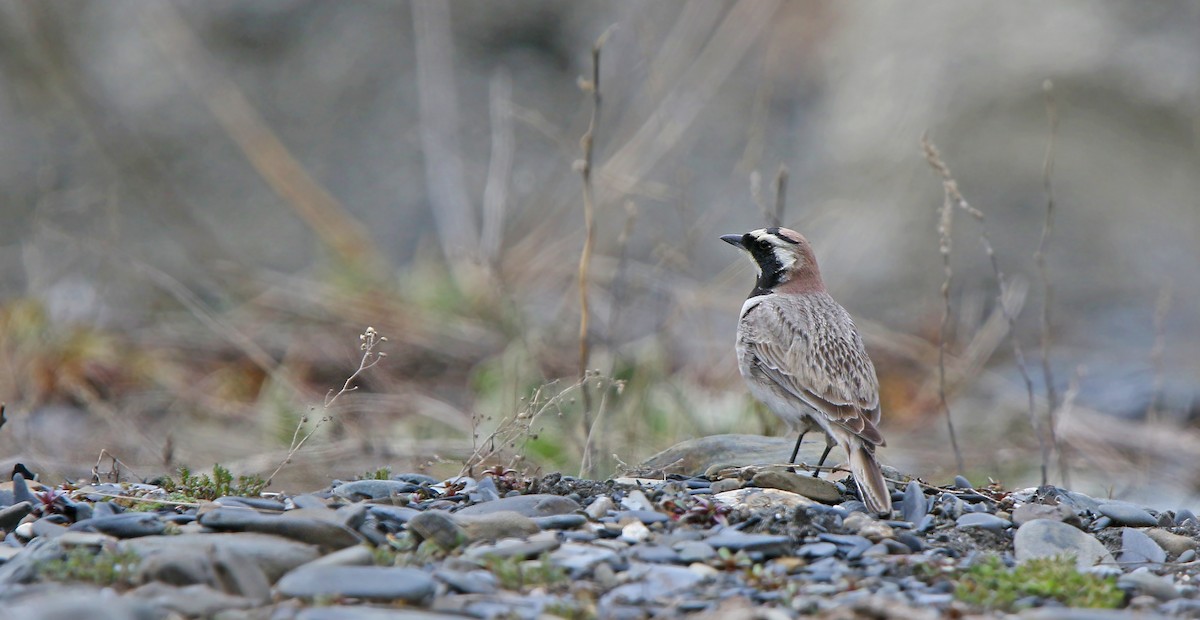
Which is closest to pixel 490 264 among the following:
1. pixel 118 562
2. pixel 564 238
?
pixel 564 238

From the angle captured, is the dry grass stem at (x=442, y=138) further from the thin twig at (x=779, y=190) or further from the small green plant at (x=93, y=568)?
the small green plant at (x=93, y=568)

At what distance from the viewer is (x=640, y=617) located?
3.47 meters

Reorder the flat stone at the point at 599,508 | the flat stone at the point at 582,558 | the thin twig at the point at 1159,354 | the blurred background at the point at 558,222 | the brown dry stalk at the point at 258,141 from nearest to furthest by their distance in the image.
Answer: the flat stone at the point at 582,558 < the flat stone at the point at 599,508 < the thin twig at the point at 1159,354 < the blurred background at the point at 558,222 < the brown dry stalk at the point at 258,141

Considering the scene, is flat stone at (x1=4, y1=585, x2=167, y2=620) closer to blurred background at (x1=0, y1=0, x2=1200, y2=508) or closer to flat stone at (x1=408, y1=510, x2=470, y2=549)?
flat stone at (x1=408, y1=510, x2=470, y2=549)

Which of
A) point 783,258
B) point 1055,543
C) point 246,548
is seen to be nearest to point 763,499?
point 1055,543

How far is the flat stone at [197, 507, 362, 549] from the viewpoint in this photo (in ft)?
13.0

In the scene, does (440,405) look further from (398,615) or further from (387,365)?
(398,615)

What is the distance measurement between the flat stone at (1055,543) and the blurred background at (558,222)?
248 centimetres

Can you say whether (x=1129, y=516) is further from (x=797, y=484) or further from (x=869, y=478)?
(x=797, y=484)

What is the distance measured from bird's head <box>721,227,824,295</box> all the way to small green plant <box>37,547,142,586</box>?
3262 millimetres

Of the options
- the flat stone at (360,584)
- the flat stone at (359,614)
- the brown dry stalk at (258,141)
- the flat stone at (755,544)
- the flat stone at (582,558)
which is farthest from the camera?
the brown dry stalk at (258,141)

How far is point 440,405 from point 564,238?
110 inches

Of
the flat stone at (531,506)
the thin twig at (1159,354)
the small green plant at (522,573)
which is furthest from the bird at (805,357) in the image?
the thin twig at (1159,354)

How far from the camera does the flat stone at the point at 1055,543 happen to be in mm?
4297
